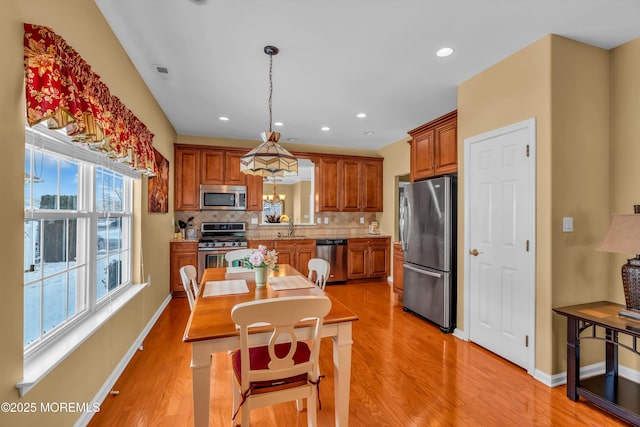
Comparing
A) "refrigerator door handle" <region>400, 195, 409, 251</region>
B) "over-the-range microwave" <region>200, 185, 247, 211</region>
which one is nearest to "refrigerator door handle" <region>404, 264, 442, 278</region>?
"refrigerator door handle" <region>400, 195, 409, 251</region>

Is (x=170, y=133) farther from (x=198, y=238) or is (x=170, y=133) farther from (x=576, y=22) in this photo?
(x=576, y=22)

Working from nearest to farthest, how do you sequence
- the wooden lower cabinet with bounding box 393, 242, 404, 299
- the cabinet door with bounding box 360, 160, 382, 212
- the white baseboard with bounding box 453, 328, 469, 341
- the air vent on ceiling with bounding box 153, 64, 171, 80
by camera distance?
the air vent on ceiling with bounding box 153, 64, 171, 80 < the white baseboard with bounding box 453, 328, 469, 341 < the wooden lower cabinet with bounding box 393, 242, 404, 299 < the cabinet door with bounding box 360, 160, 382, 212

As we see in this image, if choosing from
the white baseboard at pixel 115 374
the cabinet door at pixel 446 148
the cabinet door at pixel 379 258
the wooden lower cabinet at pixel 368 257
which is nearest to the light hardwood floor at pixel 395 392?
the white baseboard at pixel 115 374

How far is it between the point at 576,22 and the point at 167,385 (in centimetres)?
400

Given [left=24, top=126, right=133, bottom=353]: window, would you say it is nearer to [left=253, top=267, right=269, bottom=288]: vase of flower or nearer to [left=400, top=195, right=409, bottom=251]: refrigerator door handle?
[left=253, top=267, right=269, bottom=288]: vase of flower

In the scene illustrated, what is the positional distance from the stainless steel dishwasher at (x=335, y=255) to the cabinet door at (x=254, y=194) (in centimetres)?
127

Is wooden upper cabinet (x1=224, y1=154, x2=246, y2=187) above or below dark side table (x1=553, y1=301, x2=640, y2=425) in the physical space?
above

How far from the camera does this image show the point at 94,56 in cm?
198

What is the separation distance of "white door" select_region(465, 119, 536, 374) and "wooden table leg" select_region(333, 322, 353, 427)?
169cm

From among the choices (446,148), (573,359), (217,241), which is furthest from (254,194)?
(573,359)

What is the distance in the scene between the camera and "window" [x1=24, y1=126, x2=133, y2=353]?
1525 mm

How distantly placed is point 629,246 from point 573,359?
86cm

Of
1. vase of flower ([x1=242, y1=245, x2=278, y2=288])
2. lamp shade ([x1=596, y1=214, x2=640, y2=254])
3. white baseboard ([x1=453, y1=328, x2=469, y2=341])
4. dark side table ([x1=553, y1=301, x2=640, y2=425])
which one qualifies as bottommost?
white baseboard ([x1=453, y1=328, x2=469, y2=341])

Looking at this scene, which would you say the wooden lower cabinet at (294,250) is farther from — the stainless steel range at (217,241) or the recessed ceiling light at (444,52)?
the recessed ceiling light at (444,52)
